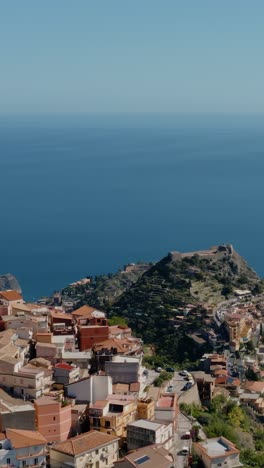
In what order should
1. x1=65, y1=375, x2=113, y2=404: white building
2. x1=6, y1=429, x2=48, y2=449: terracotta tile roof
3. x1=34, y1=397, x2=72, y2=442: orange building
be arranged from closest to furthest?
x1=6, y1=429, x2=48, y2=449: terracotta tile roof
x1=34, y1=397, x2=72, y2=442: orange building
x1=65, y1=375, x2=113, y2=404: white building

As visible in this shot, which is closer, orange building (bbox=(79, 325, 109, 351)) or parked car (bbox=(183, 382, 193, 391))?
orange building (bbox=(79, 325, 109, 351))

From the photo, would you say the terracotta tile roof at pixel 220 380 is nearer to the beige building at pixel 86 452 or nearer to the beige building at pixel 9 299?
the beige building at pixel 9 299

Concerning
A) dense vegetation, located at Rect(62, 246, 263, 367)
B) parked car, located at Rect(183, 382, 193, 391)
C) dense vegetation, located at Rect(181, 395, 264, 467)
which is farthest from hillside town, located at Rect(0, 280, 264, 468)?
dense vegetation, located at Rect(62, 246, 263, 367)

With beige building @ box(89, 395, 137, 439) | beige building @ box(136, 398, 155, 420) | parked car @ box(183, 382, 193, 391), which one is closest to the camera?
beige building @ box(89, 395, 137, 439)

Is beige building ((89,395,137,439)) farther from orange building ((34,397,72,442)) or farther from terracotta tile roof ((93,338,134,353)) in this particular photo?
terracotta tile roof ((93,338,134,353))

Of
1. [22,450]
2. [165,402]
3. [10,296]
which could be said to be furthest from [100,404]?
[10,296]

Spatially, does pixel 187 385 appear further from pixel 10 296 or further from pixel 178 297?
pixel 178 297

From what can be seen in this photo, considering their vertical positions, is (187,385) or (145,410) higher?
(145,410)

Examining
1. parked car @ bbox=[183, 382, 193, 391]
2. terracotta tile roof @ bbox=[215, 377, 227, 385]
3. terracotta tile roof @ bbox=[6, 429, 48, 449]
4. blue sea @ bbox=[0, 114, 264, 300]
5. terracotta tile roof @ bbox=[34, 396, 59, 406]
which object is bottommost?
blue sea @ bbox=[0, 114, 264, 300]

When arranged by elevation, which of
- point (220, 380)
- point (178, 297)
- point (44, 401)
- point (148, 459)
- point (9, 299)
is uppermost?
point (9, 299)
